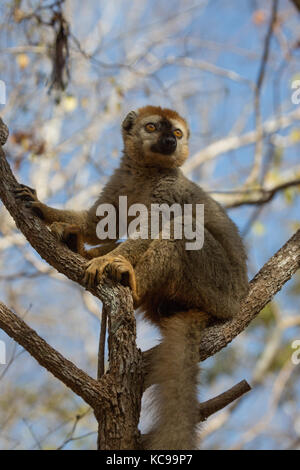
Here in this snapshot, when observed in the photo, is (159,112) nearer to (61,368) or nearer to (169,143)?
(169,143)

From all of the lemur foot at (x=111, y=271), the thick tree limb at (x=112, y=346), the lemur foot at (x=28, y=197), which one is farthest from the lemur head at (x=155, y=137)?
the thick tree limb at (x=112, y=346)

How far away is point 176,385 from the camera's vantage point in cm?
431

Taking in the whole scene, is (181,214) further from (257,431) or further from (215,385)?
A: (215,385)

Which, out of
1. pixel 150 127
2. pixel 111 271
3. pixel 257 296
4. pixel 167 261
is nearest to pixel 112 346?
pixel 111 271

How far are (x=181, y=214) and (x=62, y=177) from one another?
8746 millimetres

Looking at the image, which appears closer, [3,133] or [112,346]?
[112,346]

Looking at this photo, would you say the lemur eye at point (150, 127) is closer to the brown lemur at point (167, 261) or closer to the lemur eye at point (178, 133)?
the brown lemur at point (167, 261)

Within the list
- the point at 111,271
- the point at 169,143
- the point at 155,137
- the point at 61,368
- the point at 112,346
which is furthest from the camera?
the point at 155,137

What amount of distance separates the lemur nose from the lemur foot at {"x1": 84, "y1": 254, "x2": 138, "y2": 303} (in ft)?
6.71

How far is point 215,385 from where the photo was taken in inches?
633

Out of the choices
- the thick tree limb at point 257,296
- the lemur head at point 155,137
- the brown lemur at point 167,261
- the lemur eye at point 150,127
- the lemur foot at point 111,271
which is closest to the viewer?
the brown lemur at point 167,261

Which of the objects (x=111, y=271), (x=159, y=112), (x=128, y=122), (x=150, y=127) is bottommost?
(x=111, y=271)

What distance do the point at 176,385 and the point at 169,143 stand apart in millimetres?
3158

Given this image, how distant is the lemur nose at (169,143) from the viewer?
6535 mm
